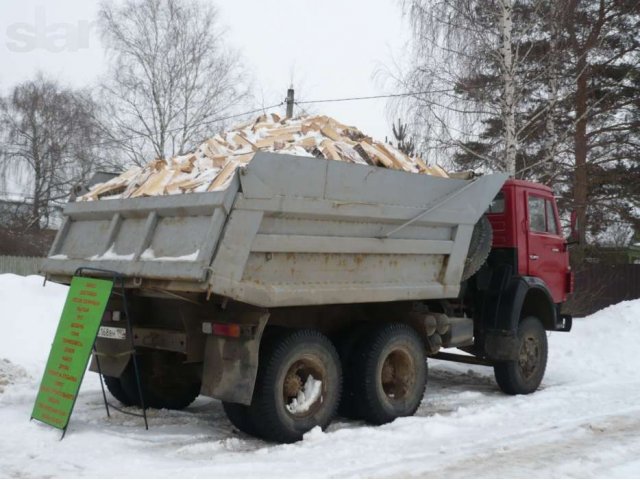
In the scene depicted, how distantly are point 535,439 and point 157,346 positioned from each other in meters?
3.45

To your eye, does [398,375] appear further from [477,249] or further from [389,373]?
[477,249]

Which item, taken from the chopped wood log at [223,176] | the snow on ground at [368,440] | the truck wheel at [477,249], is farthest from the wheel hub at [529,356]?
the chopped wood log at [223,176]

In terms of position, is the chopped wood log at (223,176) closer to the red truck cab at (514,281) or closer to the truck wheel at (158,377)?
the truck wheel at (158,377)

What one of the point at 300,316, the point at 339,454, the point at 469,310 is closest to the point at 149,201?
the point at 300,316

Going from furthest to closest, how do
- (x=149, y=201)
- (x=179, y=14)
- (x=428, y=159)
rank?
(x=179, y=14) < (x=428, y=159) < (x=149, y=201)

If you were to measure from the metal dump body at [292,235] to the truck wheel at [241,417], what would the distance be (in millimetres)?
1055

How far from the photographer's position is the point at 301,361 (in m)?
6.09

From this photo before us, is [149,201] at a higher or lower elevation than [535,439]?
higher

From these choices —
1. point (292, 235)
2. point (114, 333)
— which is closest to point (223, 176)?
point (292, 235)

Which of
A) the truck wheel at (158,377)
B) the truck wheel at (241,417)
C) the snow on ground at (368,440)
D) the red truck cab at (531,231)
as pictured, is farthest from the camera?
the red truck cab at (531,231)

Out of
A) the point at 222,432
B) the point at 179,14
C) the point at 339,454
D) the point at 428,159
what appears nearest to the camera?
the point at 339,454

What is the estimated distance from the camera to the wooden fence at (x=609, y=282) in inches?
706

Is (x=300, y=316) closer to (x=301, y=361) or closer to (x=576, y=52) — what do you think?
(x=301, y=361)

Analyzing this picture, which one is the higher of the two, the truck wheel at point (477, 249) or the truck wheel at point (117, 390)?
the truck wheel at point (477, 249)
